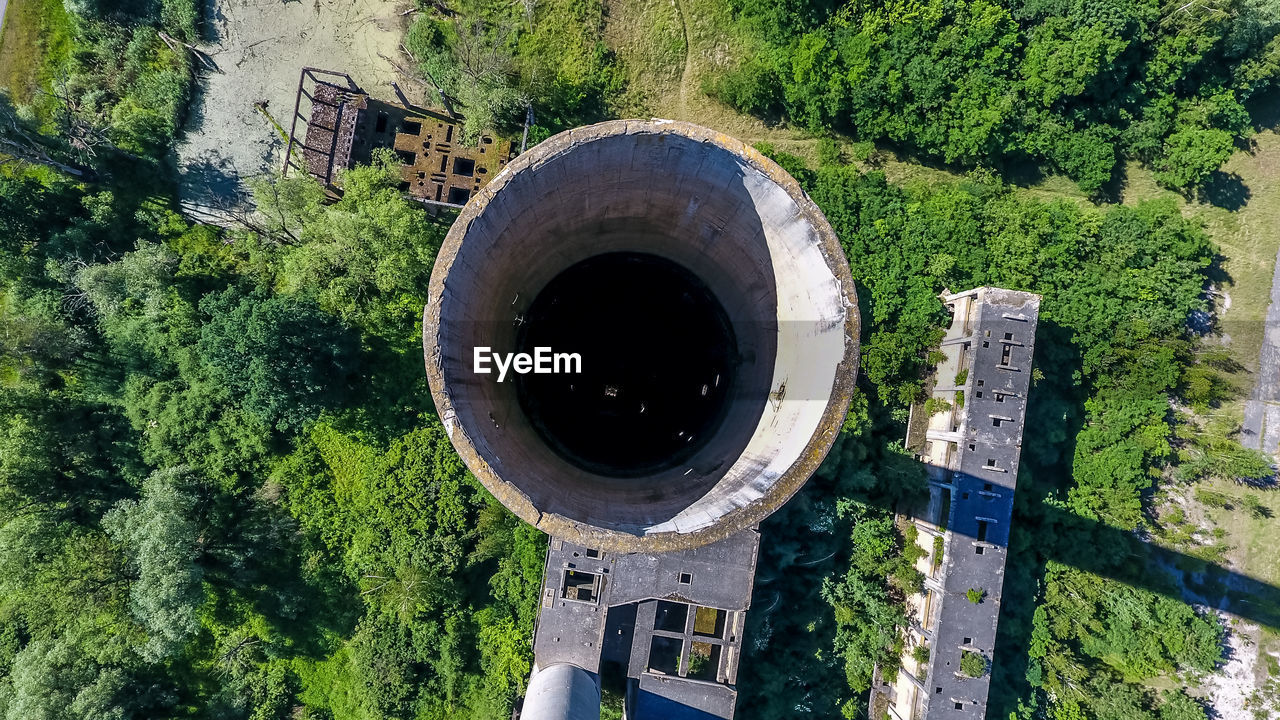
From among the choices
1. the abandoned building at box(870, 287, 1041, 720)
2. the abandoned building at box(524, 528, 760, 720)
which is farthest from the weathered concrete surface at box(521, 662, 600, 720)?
the abandoned building at box(870, 287, 1041, 720)

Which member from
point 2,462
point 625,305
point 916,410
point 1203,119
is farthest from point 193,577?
point 1203,119

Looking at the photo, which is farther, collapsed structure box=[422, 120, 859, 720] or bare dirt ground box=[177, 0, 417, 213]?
bare dirt ground box=[177, 0, 417, 213]

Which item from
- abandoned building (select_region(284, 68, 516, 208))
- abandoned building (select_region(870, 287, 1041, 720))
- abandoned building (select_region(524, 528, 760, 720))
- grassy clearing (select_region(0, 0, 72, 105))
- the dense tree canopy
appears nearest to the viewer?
abandoned building (select_region(524, 528, 760, 720))

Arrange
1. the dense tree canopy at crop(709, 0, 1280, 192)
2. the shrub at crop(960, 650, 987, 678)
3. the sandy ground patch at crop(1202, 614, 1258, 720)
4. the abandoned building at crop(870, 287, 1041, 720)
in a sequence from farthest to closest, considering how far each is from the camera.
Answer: the sandy ground patch at crop(1202, 614, 1258, 720), the dense tree canopy at crop(709, 0, 1280, 192), the abandoned building at crop(870, 287, 1041, 720), the shrub at crop(960, 650, 987, 678)

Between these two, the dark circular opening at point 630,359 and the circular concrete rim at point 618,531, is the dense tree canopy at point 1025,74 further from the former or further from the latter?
the circular concrete rim at point 618,531

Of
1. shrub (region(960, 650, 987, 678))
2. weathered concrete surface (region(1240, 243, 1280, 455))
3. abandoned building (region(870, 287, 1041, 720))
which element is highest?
weathered concrete surface (region(1240, 243, 1280, 455))

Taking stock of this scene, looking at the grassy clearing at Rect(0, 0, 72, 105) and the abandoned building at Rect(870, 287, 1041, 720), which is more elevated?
the grassy clearing at Rect(0, 0, 72, 105)

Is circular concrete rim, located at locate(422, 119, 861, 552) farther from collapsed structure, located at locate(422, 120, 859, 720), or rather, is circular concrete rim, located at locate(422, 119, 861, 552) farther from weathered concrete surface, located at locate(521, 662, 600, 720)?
weathered concrete surface, located at locate(521, 662, 600, 720)

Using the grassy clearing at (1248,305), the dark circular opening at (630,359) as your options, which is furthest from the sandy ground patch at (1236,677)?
the dark circular opening at (630,359)
